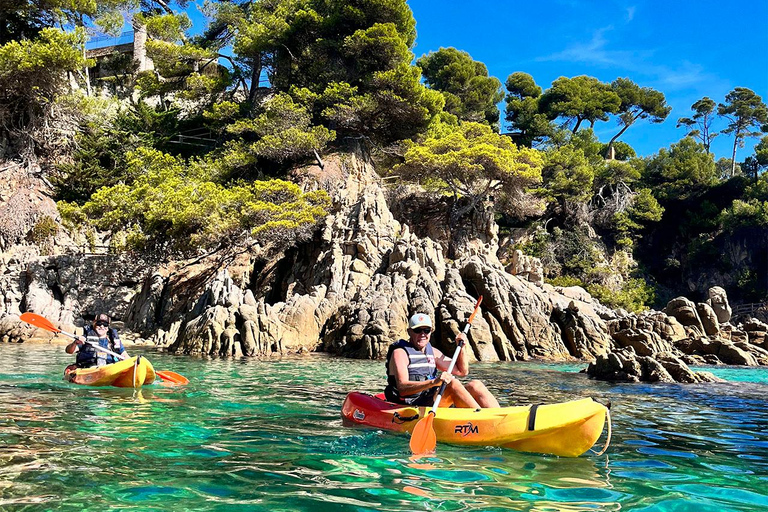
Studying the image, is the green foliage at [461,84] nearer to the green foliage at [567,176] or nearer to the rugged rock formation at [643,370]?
the green foliage at [567,176]

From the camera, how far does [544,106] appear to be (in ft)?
172

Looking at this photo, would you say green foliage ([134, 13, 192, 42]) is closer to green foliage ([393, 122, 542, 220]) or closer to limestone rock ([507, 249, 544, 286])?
green foliage ([393, 122, 542, 220])

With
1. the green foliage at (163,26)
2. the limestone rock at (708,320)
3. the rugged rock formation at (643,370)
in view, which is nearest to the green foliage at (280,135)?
the green foliage at (163,26)

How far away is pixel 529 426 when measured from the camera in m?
6.34

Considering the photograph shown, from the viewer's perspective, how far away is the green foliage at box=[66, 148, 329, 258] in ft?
94.8

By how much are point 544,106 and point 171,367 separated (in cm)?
4418

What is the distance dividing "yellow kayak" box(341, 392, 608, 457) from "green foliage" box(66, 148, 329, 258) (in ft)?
73.3

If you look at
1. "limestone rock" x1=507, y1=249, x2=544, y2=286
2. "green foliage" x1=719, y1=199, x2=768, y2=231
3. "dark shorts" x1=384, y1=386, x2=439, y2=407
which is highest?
"green foliage" x1=719, y1=199, x2=768, y2=231

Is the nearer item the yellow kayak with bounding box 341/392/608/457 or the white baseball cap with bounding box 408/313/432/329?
the yellow kayak with bounding box 341/392/608/457

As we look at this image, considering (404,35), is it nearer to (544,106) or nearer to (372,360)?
(544,106)

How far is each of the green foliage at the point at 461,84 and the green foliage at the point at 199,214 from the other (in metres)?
21.6

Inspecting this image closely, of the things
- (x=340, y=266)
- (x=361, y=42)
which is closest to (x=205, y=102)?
(x=361, y=42)

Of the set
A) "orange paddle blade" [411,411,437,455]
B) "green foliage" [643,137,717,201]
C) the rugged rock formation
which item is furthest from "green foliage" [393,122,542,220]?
"orange paddle blade" [411,411,437,455]

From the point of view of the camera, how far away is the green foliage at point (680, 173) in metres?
44.5
